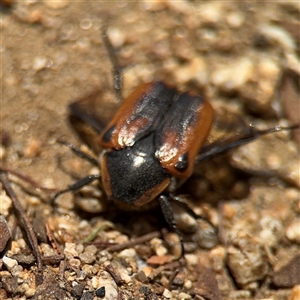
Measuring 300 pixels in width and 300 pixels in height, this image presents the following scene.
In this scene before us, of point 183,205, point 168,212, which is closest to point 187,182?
point 183,205

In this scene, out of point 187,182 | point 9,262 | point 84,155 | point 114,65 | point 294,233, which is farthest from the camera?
point 114,65

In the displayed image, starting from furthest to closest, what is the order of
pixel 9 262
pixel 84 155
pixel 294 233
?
1. pixel 84 155
2. pixel 294 233
3. pixel 9 262

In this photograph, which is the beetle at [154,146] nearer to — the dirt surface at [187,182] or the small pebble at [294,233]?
the dirt surface at [187,182]

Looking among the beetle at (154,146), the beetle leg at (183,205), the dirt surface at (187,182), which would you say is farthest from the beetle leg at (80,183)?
the beetle leg at (183,205)

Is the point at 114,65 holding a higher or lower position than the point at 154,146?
higher

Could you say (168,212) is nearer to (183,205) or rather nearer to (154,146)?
(183,205)

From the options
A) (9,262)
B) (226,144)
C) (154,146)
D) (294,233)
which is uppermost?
(154,146)

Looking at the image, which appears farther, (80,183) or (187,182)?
(187,182)

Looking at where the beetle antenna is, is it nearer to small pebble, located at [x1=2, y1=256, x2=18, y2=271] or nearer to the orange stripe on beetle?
the orange stripe on beetle
